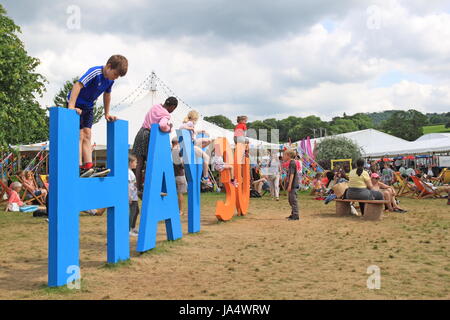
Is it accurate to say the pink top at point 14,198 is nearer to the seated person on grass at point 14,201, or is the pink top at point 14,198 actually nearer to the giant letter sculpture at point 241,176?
the seated person on grass at point 14,201

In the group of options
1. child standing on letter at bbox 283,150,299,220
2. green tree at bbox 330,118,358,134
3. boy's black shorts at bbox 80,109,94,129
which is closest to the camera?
boy's black shorts at bbox 80,109,94,129

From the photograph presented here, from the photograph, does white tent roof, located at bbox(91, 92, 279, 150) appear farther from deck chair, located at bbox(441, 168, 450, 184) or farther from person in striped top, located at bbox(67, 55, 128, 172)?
person in striped top, located at bbox(67, 55, 128, 172)

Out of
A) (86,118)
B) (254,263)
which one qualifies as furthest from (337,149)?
(86,118)

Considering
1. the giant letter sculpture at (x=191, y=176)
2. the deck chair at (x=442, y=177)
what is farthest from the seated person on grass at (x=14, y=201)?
the deck chair at (x=442, y=177)

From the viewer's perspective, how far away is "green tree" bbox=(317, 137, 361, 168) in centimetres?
3419

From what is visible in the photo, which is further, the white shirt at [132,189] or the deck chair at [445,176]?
the deck chair at [445,176]

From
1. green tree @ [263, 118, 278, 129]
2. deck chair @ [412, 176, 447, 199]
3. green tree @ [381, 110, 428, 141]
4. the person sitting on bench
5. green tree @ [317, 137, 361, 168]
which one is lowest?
deck chair @ [412, 176, 447, 199]

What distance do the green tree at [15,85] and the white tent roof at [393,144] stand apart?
21.4 metres

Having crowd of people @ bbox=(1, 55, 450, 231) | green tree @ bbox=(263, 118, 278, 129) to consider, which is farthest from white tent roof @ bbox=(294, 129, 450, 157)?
green tree @ bbox=(263, 118, 278, 129)

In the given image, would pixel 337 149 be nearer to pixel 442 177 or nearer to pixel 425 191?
pixel 442 177

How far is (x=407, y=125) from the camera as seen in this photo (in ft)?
277

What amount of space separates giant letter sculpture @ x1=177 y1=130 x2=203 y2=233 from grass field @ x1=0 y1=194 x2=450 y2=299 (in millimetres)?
297

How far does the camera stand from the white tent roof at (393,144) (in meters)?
25.0

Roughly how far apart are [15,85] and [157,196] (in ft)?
48.3
